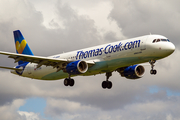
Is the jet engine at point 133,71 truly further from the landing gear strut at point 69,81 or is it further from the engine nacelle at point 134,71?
the landing gear strut at point 69,81

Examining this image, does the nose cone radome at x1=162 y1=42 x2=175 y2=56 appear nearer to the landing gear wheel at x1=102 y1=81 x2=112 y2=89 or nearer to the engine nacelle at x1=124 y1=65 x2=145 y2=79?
the engine nacelle at x1=124 y1=65 x2=145 y2=79

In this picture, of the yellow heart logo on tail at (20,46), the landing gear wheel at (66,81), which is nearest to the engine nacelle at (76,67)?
the landing gear wheel at (66,81)

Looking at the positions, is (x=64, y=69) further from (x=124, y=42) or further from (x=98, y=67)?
(x=124, y=42)

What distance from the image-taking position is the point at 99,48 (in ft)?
177

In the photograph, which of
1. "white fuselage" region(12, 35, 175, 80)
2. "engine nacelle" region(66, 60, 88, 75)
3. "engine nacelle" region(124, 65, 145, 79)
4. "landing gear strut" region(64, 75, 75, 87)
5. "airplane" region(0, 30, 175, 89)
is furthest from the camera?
"engine nacelle" region(124, 65, 145, 79)

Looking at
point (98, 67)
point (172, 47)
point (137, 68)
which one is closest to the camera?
point (172, 47)

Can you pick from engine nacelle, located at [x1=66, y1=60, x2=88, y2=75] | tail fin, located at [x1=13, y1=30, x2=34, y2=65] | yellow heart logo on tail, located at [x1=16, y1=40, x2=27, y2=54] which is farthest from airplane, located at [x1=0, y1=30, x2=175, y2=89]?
yellow heart logo on tail, located at [x1=16, y1=40, x2=27, y2=54]

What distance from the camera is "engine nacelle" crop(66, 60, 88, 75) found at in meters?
52.4

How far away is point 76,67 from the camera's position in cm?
5228

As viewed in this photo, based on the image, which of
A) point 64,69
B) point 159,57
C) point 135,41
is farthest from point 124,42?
Answer: point 64,69

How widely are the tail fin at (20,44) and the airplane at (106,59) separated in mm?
5332

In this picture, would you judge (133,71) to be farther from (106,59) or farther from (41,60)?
(41,60)

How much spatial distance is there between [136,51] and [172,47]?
4.52m

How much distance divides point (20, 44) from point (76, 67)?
19.0 m
